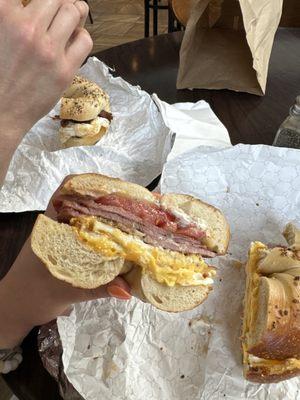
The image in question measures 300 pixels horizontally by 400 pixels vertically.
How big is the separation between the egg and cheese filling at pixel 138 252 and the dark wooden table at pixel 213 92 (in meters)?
0.40

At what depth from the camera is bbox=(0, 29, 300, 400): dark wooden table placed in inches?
56.5

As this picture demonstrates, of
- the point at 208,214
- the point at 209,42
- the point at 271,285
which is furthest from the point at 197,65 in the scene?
the point at 271,285

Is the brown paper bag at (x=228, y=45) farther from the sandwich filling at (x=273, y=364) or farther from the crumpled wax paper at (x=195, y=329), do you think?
the sandwich filling at (x=273, y=364)

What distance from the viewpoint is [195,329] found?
3.86ft

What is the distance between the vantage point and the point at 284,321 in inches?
42.7

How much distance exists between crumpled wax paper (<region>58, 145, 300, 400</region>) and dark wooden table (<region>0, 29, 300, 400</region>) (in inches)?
12.6

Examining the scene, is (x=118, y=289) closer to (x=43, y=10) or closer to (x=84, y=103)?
(x=43, y=10)

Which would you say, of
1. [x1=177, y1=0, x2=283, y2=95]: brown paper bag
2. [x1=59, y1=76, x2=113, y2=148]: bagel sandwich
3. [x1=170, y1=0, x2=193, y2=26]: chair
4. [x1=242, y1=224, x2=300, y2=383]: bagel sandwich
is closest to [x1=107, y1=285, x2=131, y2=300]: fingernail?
[x1=242, y1=224, x2=300, y2=383]: bagel sandwich

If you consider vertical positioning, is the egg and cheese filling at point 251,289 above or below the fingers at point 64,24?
below

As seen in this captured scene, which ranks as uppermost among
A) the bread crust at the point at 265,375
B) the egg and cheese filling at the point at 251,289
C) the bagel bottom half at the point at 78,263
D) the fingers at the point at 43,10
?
the fingers at the point at 43,10

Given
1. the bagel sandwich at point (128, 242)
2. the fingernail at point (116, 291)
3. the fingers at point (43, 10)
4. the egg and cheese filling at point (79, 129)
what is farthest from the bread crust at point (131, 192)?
the egg and cheese filling at point (79, 129)

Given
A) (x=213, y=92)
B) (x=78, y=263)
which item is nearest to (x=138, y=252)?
(x=78, y=263)

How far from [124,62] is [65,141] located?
62 cm

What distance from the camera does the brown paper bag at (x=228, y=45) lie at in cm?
180
